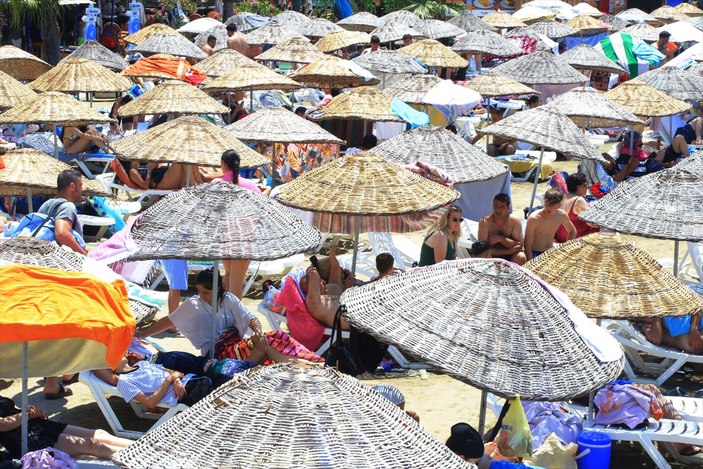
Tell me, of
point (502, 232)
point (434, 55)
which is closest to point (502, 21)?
point (434, 55)

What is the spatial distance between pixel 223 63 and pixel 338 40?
513 centimetres

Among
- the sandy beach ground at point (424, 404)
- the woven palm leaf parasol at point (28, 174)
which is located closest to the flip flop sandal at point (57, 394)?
the sandy beach ground at point (424, 404)

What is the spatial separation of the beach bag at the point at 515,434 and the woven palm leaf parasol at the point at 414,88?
31.0 feet

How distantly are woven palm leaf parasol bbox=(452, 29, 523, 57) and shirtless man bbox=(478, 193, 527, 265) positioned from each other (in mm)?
13058

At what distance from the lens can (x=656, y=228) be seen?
8.19 metres

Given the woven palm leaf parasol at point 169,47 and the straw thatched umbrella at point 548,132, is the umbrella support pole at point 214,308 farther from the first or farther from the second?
the woven palm leaf parasol at point 169,47

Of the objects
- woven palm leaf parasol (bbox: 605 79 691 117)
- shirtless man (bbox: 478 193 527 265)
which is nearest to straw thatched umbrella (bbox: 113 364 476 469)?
shirtless man (bbox: 478 193 527 265)

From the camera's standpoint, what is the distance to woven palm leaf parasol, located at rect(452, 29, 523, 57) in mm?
22641

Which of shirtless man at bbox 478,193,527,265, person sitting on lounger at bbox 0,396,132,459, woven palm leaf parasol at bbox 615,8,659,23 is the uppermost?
woven palm leaf parasol at bbox 615,8,659,23

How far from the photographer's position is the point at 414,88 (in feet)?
50.3

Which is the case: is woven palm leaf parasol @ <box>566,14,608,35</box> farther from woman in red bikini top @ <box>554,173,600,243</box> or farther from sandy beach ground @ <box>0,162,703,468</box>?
sandy beach ground @ <box>0,162,703,468</box>

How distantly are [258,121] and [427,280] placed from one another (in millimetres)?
6434

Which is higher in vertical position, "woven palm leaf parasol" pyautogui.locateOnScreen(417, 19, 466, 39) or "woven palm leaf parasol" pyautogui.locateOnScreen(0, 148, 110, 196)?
"woven palm leaf parasol" pyautogui.locateOnScreen(417, 19, 466, 39)

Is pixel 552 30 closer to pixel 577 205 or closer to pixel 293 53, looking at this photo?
pixel 293 53
